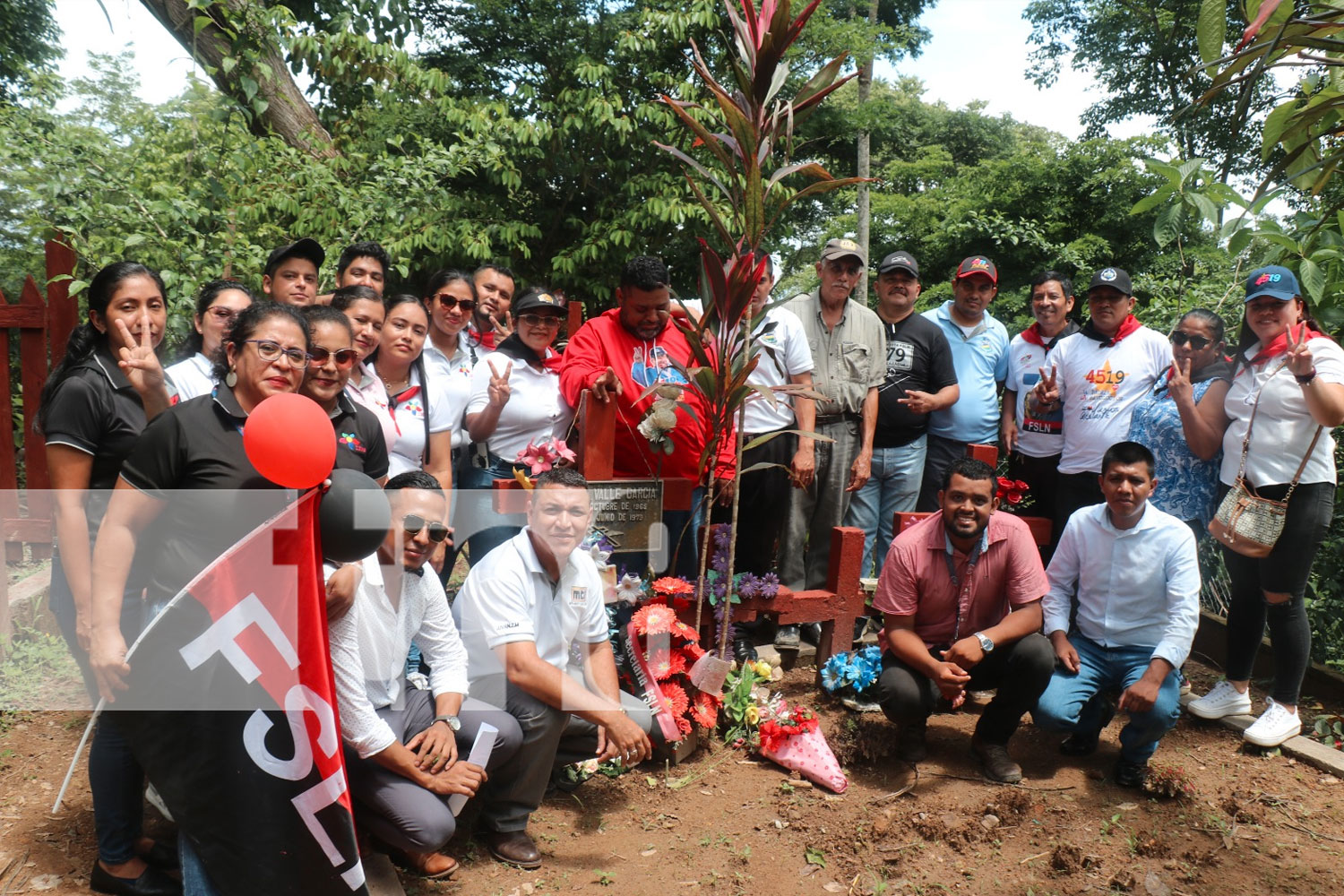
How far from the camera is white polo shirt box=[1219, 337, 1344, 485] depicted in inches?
152

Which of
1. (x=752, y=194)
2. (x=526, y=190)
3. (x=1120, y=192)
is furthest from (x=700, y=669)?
(x=1120, y=192)

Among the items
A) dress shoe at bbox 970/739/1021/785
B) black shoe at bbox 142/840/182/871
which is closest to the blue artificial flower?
dress shoe at bbox 970/739/1021/785

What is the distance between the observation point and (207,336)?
3.13 m

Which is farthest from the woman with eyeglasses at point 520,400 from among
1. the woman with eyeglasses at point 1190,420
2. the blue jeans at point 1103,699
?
the woman with eyeglasses at point 1190,420

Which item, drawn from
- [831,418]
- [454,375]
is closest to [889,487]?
[831,418]

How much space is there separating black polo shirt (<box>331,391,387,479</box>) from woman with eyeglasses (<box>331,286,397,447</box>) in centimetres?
23

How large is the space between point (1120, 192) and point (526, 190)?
7217 millimetres

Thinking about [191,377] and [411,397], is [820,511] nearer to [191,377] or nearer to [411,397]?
[411,397]

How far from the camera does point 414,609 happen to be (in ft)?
9.80

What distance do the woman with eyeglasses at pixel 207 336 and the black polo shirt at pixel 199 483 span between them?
717 millimetres

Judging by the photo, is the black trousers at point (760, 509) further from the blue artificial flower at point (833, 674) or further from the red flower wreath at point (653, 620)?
the red flower wreath at point (653, 620)

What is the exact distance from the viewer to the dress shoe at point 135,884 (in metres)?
2.74

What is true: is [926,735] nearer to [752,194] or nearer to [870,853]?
[870,853]

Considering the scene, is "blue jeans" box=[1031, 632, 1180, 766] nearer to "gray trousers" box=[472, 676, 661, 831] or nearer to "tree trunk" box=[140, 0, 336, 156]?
"gray trousers" box=[472, 676, 661, 831]
